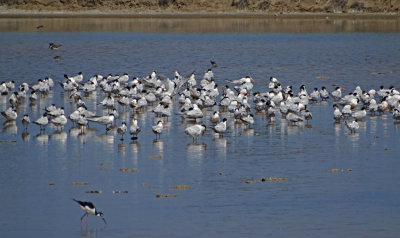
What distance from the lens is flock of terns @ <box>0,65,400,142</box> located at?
2470 centimetres

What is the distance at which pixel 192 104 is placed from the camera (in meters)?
29.0

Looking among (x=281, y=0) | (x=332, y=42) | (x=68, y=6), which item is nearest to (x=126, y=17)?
(x=68, y=6)

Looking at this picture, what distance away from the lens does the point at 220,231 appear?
14758mm

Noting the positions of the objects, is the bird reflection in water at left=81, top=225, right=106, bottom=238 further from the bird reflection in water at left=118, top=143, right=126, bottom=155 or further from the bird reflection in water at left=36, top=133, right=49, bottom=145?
the bird reflection in water at left=36, top=133, right=49, bottom=145

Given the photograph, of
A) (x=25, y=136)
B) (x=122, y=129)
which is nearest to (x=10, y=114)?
(x=25, y=136)

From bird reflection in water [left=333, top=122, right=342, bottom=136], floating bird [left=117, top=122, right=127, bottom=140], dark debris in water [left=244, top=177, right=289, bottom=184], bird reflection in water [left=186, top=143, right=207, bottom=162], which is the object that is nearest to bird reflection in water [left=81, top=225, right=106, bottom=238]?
dark debris in water [left=244, top=177, right=289, bottom=184]

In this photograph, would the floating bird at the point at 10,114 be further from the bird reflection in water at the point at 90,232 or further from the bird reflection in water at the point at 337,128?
the bird reflection in water at the point at 90,232

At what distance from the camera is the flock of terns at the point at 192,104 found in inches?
973

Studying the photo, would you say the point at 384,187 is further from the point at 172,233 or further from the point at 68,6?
the point at 68,6

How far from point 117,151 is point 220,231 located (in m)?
7.31

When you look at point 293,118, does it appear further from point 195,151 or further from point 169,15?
point 169,15

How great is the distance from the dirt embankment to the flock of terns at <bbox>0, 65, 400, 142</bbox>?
55671mm

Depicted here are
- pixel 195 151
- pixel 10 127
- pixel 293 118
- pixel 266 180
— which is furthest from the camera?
pixel 293 118

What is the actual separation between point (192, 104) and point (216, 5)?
63.3 meters
